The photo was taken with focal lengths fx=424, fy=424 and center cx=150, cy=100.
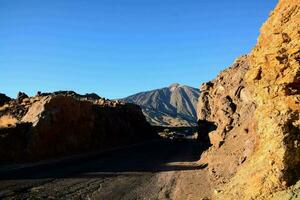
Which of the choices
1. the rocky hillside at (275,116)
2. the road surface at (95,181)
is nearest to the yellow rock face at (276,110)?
the rocky hillside at (275,116)

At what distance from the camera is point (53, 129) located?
4531cm

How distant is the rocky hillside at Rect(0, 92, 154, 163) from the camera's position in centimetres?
3997

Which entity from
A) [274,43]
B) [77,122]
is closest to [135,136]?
[77,122]

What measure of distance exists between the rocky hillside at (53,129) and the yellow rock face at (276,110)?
1028 inches

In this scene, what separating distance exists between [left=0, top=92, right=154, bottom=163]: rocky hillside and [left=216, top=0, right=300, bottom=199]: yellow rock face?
1028 inches

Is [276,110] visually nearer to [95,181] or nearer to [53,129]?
[95,181]

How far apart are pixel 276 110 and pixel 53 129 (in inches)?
1322

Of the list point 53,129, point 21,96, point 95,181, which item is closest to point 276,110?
point 95,181

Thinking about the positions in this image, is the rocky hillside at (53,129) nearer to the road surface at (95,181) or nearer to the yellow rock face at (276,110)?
the road surface at (95,181)

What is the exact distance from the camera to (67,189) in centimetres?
2239

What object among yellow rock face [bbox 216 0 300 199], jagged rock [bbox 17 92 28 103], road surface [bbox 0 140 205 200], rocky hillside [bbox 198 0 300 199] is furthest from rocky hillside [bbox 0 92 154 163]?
yellow rock face [bbox 216 0 300 199]

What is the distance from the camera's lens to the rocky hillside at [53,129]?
39966mm

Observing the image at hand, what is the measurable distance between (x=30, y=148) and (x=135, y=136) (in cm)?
3719

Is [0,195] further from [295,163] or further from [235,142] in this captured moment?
[235,142]
